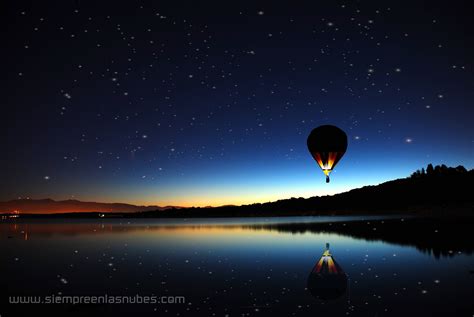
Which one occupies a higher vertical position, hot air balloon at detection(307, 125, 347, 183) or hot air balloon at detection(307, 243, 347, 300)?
hot air balloon at detection(307, 125, 347, 183)

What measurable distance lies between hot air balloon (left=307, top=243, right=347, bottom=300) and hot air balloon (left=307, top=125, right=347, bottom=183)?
10756 mm

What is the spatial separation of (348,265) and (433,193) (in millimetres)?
128772

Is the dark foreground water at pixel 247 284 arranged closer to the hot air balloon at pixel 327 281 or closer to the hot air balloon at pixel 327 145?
the hot air balloon at pixel 327 281

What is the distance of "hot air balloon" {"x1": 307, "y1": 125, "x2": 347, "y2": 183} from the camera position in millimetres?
27344

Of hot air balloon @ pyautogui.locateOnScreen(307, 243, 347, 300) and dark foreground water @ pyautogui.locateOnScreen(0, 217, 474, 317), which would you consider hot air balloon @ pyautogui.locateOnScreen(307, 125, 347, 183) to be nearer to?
dark foreground water @ pyautogui.locateOnScreen(0, 217, 474, 317)

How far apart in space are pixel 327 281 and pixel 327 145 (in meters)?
15.5

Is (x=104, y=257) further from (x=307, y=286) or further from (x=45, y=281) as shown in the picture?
(x=307, y=286)

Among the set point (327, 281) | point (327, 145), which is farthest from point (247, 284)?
point (327, 145)

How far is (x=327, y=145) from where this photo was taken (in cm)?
2734

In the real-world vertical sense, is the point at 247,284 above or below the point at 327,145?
below

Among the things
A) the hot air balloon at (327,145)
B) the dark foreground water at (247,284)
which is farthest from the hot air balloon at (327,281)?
the hot air balloon at (327,145)

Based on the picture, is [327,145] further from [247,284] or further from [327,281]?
[247,284]

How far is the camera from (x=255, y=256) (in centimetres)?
2130

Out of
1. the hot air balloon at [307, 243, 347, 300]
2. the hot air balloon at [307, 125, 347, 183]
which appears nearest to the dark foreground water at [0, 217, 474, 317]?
the hot air balloon at [307, 243, 347, 300]
